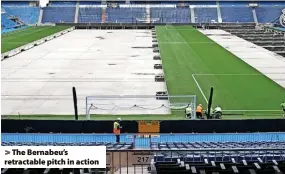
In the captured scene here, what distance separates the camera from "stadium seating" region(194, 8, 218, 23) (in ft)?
313

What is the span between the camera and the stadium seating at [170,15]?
313ft

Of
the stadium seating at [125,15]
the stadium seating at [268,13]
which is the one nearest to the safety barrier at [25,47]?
the stadium seating at [125,15]

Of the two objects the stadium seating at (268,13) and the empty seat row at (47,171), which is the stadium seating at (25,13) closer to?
the stadium seating at (268,13)

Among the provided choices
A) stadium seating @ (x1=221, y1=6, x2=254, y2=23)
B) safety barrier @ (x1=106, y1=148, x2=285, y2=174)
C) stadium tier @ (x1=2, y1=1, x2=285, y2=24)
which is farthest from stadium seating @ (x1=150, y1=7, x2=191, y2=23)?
safety barrier @ (x1=106, y1=148, x2=285, y2=174)

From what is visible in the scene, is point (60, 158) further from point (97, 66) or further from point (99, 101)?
point (97, 66)

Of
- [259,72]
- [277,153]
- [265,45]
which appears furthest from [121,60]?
[277,153]

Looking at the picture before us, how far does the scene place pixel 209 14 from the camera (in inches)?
3856

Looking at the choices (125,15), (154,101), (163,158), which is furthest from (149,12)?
(163,158)

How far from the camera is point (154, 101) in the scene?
24.0 metres

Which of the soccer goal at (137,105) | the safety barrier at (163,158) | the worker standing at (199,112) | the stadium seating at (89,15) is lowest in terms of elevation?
the soccer goal at (137,105)

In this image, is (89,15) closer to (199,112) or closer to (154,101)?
(154,101)

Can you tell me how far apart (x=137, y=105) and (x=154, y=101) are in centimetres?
118

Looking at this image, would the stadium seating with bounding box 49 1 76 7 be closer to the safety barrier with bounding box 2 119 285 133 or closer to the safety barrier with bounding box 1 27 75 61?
the safety barrier with bounding box 1 27 75 61

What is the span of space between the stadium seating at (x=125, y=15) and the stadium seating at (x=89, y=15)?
2184 millimetres
